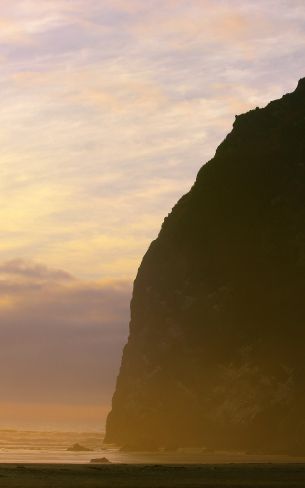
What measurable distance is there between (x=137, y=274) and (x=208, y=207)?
13.6 meters

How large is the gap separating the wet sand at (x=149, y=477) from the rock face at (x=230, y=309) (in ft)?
140

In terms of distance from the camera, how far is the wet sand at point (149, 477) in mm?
48031

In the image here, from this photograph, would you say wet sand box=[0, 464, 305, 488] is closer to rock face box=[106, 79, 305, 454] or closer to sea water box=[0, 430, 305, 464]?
sea water box=[0, 430, 305, 464]

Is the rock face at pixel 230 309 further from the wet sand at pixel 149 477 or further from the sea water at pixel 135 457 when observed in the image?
the wet sand at pixel 149 477

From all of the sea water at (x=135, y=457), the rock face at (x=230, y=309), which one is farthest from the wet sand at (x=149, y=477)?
the rock face at (x=230, y=309)

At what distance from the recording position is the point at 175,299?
12606 centimetres

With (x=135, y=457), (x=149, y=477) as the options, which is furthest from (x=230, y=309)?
(x=149, y=477)

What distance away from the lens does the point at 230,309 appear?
121 metres

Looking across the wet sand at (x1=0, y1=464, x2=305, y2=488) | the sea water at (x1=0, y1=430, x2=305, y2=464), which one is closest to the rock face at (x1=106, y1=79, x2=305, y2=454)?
the sea water at (x1=0, y1=430, x2=305, y2=464)

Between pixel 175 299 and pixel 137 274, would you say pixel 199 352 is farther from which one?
pixel 137 274

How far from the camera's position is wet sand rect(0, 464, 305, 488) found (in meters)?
48.0

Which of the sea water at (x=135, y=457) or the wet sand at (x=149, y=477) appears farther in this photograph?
the sea water at (x=135, y=457)

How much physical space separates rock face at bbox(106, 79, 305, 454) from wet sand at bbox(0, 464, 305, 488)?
4261cm

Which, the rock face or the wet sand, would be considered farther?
the rock face
